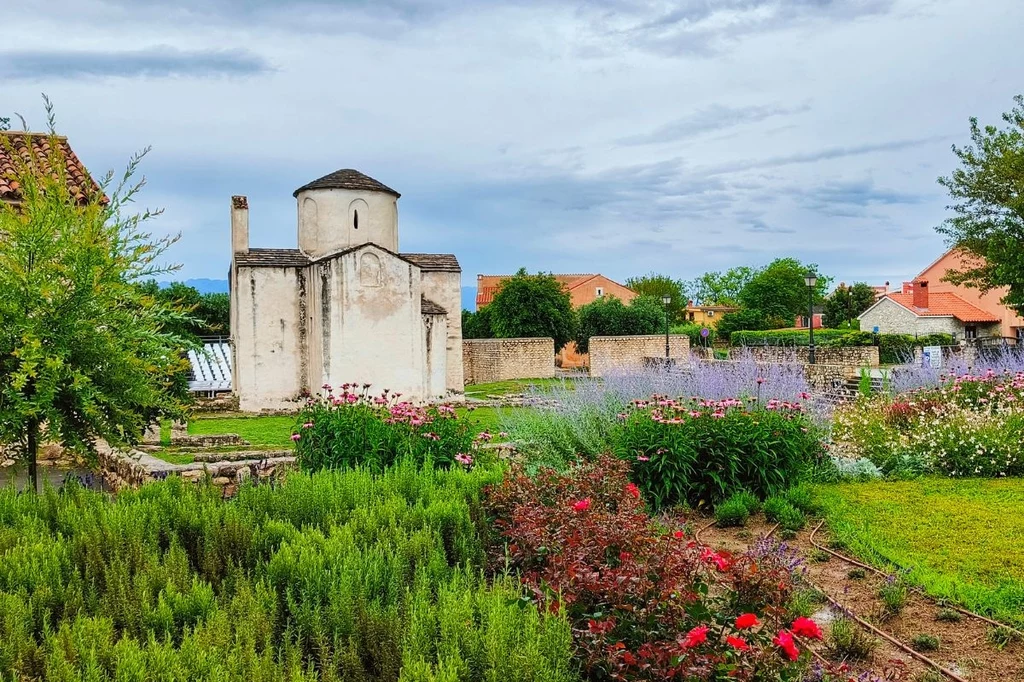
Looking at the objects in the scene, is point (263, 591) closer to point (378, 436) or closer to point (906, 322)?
point (378, 436)

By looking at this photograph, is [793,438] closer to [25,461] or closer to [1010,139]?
[25,461]

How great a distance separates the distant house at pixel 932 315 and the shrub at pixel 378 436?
1873 inches

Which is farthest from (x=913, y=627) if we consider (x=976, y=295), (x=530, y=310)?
(x=976, y=295)

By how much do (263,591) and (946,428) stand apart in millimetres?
9044

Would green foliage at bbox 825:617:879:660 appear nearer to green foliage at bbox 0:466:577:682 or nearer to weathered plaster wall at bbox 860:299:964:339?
green foliage at bbox 0:466:577:682

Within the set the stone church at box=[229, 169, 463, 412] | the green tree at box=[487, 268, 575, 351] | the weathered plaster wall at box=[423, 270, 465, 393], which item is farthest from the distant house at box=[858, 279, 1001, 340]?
the stone church at box=[229, 169, 463, 412]

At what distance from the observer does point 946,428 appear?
32.8ft

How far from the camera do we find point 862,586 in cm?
566

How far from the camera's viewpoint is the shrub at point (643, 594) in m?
3.12

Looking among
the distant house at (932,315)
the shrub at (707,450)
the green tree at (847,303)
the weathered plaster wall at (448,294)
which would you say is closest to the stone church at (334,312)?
the weathered plaster wall at (448,294)

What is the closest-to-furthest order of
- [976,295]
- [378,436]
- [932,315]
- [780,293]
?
1. [378,436]
2. [932,315]
3. [976,295]
4. [780,293]

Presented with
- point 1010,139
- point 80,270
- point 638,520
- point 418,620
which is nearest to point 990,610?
point 638,520

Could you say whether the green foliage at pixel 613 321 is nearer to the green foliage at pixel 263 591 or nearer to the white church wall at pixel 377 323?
the white church wall at pixel 377 323

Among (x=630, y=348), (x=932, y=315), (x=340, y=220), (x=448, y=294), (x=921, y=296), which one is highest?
(x=340, y=220)
